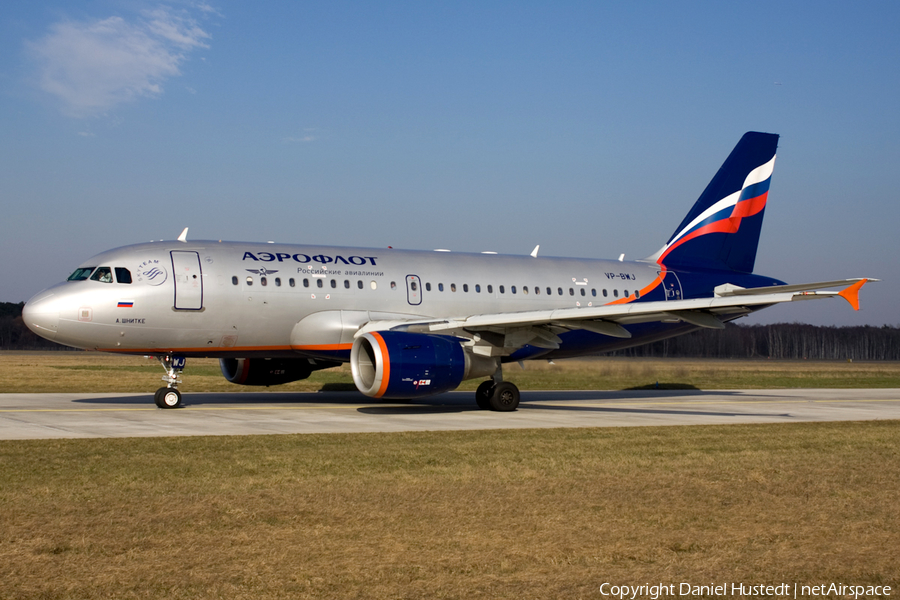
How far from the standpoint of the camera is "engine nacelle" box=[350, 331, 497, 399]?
17625mm

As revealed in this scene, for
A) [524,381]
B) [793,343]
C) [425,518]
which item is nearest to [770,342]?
[793,343]

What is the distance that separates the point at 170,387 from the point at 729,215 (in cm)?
1781

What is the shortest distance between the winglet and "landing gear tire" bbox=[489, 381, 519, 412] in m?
7.77

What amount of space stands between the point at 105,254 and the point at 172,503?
12.7 m

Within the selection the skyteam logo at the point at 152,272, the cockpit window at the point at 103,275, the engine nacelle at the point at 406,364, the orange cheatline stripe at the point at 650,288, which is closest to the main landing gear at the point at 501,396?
the engine nacelle at the point at 406,364

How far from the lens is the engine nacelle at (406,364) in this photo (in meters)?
17.6

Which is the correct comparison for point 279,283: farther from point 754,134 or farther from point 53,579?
point 754,134

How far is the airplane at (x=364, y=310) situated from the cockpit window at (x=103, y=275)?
0.11ft

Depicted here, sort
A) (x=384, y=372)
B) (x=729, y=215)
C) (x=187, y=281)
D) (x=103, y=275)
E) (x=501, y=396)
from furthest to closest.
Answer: (x=729, y=215), (x=501, y=396), (x=187, y=281), (x=103, y=275), (x=384, y=372)

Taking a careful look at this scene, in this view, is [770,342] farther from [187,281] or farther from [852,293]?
[187,281]

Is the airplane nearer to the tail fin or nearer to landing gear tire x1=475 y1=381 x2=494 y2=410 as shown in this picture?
landing gear tire x1=475 y1=381 x2=494 y2=410

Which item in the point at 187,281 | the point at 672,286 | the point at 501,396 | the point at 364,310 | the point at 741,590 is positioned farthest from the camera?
the point at 672,286

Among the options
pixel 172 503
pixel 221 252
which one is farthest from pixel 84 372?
pixel 172 503

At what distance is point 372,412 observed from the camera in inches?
763
